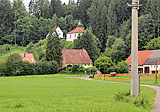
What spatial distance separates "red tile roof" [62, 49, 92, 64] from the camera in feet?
303

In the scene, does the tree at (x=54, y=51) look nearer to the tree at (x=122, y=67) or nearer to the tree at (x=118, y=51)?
the tree at (x=118, y=51)

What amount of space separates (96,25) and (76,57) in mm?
33904

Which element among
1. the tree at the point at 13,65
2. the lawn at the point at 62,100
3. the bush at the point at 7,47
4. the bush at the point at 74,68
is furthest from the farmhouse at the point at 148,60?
the bush at the point at 7,47

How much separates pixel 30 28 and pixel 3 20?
14890 mm

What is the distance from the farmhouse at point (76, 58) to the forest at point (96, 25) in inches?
260

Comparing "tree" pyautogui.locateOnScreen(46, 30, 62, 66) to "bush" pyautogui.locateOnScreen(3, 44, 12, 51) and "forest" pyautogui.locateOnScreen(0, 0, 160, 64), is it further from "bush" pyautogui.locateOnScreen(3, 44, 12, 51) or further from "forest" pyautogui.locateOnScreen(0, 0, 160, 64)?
"bush" pyautogui.locateOnScreen(3, 44, 12, 51)

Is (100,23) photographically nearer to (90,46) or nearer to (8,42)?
(90,46)

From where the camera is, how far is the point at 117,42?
311 feet

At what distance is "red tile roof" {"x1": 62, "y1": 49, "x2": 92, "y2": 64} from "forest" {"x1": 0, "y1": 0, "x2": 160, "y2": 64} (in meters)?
6.30

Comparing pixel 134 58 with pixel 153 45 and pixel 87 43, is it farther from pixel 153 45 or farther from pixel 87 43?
pixel 87 43

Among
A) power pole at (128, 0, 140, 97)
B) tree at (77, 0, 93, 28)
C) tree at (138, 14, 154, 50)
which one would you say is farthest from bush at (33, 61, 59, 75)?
power pole at (128, 0, 140, 97)

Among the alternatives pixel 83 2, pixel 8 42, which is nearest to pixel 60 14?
pixel 83 2

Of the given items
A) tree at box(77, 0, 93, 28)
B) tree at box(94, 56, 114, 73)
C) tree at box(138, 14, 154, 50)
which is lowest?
tree at box(94, 56, 114, 73)

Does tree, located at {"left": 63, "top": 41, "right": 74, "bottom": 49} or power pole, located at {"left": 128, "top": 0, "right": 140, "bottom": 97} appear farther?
tree, located at {"left": 63, "top": 41, "right": 74, "bottom": 49}
